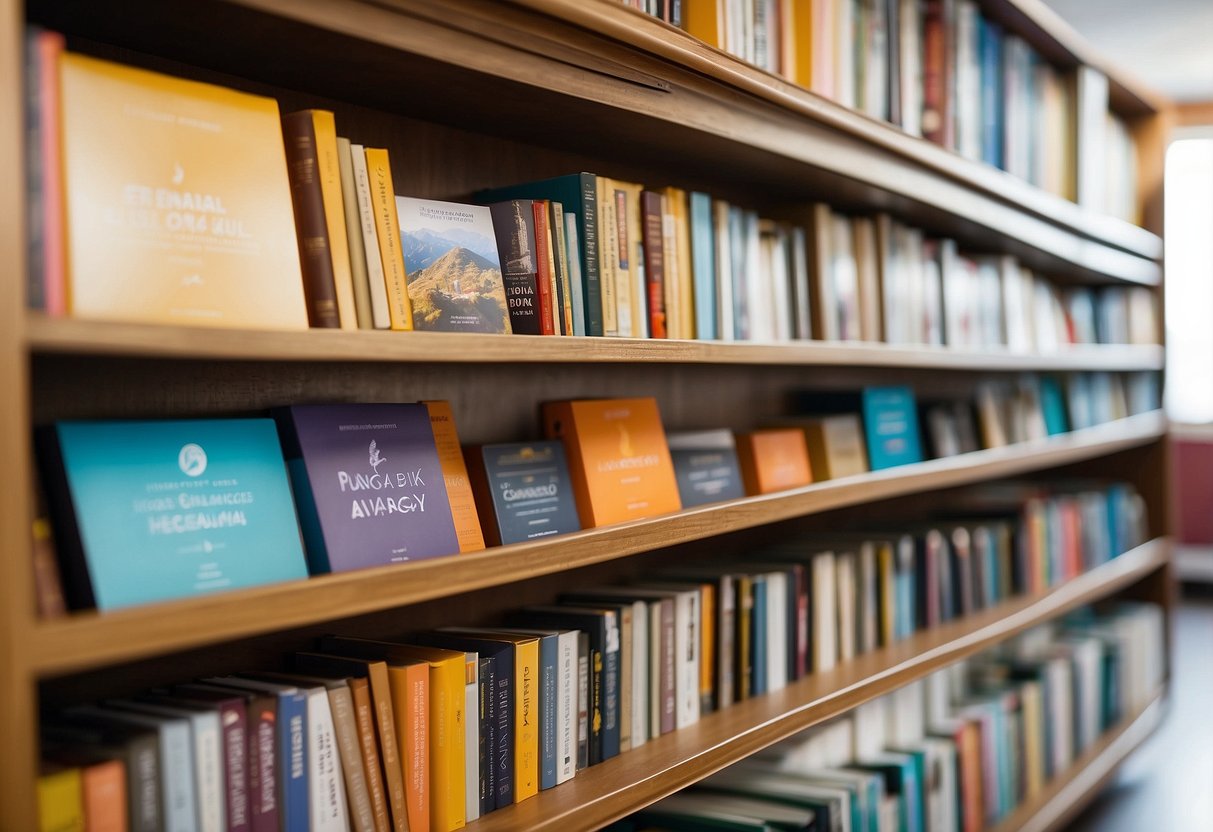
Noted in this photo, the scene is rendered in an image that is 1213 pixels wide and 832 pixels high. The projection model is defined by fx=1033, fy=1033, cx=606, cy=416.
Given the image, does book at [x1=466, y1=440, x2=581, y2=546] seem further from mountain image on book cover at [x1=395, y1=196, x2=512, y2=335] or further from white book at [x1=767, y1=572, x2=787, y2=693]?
white book at [x1=767, y1=572, x2=787, y2=693]

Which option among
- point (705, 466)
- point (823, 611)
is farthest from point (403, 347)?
point (823, 611)

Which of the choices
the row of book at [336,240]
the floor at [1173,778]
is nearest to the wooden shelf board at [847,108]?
the row of book at [336,240]

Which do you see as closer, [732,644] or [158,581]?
[158,581]

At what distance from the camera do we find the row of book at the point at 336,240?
0.95 metres

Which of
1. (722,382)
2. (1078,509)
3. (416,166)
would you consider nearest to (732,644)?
(722,382)

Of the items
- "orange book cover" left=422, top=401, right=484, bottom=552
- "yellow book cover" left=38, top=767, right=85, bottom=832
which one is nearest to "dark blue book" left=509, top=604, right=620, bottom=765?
"orange book cover" left=422, top=401, right=484, bottom=552

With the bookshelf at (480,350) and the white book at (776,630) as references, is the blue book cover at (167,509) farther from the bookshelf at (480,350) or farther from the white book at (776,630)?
the white book at (776,630)

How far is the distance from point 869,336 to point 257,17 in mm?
1468

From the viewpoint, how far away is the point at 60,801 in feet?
3.05

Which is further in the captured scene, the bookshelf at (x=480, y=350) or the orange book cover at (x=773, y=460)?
the orange book cover at (x=773, y=460)

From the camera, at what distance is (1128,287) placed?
3.60 m

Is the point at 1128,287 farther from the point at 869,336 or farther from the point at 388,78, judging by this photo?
the point at 388,78

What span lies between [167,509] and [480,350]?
1.26 ft

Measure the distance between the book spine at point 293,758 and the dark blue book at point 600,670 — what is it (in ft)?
1.64
